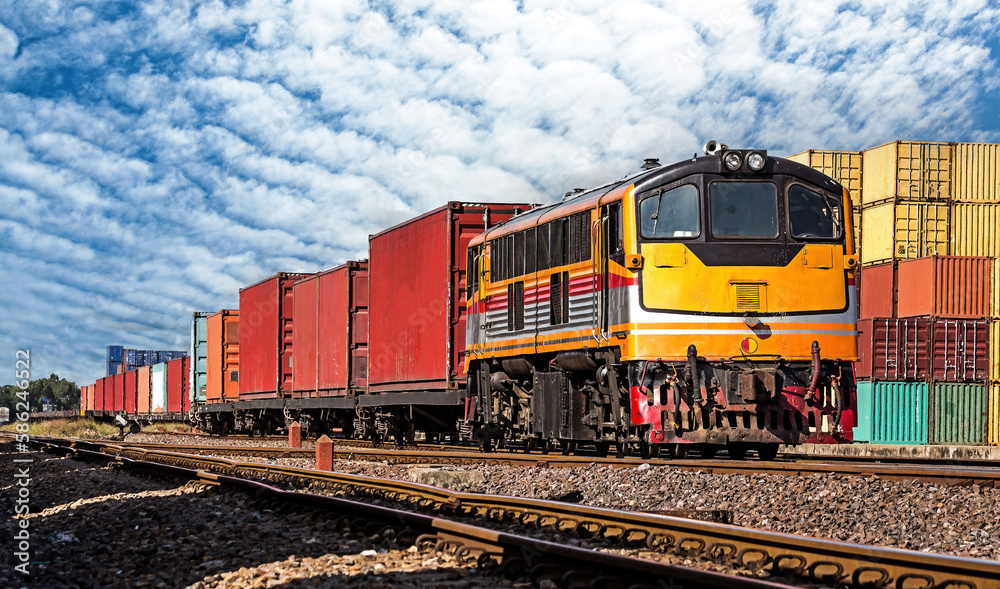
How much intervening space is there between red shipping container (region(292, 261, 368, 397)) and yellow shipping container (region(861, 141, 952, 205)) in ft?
64.6

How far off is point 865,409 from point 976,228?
411 inches

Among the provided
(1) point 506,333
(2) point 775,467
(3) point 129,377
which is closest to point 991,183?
(1) point 506,333

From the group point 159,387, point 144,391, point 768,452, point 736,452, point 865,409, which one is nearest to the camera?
point 768,452

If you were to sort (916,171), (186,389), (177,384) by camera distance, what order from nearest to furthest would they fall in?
(916,171) < (186,389) < (177,384)

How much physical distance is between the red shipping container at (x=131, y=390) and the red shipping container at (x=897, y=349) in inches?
1596

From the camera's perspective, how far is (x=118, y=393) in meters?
62.2

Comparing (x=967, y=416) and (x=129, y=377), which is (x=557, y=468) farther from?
(x=129, y=377)

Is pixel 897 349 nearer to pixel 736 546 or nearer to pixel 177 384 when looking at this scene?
pixel 736 546

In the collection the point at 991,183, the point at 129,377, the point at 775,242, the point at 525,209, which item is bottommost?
the point at 129,377

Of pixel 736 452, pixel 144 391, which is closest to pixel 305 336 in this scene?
pixel 736 452

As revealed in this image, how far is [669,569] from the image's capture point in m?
4.97

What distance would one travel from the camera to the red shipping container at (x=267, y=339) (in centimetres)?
3100

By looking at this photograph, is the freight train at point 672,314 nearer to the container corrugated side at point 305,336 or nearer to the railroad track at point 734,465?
the railroad track at point 734,465

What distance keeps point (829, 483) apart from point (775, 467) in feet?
5.66
